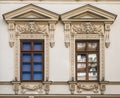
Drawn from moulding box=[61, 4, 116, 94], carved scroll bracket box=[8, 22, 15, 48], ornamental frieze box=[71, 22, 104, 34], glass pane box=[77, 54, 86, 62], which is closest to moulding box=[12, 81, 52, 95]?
moulding box=[61, 4, 116, 94]

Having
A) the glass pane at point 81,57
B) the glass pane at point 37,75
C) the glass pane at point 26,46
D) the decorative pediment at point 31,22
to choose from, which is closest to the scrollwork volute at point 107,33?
the glass pane at point 81,57

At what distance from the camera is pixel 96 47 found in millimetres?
24641

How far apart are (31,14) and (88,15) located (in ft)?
7.25

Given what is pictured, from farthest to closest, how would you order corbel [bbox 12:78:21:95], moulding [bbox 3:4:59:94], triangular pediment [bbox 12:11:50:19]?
triangular pediment [bbox 12:11:50:19], moulding [bbox 3:4:59:94], corbel [bbox 12:78:21:95]

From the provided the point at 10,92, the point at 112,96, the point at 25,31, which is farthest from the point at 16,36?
the point at 112,96

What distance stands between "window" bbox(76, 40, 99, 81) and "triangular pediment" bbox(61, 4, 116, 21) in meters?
0.89

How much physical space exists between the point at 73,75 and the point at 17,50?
236cm

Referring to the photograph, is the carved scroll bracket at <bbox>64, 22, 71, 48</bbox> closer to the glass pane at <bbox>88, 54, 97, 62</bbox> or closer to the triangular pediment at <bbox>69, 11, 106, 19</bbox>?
the triangular pediment at <bbox>69, 11, 106, 19</bbox>

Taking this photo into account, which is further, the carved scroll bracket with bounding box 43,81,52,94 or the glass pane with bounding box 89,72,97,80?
the glass pane with bounding box 89,72,97,80

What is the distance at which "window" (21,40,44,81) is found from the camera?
80.3 feet

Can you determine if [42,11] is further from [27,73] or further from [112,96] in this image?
[112,96]

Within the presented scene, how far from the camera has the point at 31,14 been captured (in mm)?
24656

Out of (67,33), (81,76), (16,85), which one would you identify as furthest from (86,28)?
(16,85)

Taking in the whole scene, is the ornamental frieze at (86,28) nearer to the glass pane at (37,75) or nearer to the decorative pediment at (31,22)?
the decorative pediment at (31,22)
